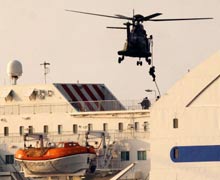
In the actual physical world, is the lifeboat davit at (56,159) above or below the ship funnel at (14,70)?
below

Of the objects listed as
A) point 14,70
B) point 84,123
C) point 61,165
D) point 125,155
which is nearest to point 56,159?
point 61,165

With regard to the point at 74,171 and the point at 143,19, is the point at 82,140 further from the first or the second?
the point at 143,19

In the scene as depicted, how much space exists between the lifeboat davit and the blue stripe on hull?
19.6 metres

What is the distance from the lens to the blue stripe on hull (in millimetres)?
33281

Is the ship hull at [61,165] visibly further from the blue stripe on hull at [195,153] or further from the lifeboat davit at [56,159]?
the blue stripe on hull at [195,153]

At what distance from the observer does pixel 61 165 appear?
175 ft

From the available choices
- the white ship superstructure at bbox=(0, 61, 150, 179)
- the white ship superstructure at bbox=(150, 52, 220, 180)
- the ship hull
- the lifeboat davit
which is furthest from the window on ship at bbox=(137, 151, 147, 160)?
the white ship superstructure at bbox=(150, 52, 220, 180)

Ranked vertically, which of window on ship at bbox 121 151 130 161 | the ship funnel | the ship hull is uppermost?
the ship funnel

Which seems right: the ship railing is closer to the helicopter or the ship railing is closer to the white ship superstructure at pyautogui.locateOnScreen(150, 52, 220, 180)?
the helicopter

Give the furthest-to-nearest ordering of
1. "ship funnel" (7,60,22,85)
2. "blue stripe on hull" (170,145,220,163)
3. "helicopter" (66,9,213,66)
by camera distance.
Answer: "ship funnel" (7,60,22,85), "helicopter" (66,9,213,66), "blue stripe on hull" (170,145,220,163)

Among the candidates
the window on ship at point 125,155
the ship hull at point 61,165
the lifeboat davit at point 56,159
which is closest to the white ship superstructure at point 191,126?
the lifeboat davit at point 56,159

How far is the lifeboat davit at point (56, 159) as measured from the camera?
5306 cm

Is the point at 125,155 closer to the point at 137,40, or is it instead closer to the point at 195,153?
the point at 137,40

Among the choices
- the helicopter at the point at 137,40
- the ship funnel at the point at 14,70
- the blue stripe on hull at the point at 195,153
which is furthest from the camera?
the ship funnel at the point at 14,70
